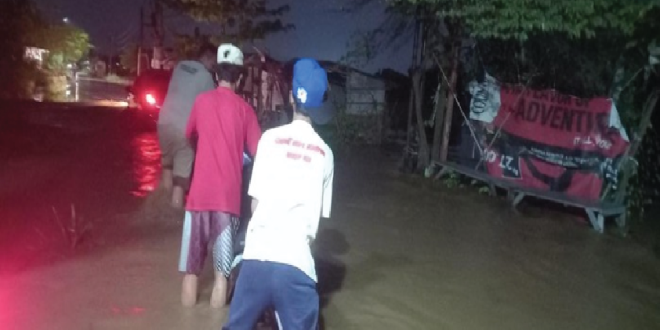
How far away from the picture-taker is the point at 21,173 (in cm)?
1166

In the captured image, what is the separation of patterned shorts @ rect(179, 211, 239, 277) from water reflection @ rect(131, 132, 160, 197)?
5043 millimetres

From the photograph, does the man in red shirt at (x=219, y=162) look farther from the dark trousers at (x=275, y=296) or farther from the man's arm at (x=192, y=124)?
the dark trousers at (x=275, y=296)

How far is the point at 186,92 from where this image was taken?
21.1 ft

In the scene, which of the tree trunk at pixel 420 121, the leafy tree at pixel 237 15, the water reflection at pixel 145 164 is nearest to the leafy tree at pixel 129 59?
the leafy tree at pixel 237 15

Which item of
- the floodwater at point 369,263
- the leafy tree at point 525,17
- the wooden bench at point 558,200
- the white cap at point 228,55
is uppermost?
the leafy tree at point 525,17

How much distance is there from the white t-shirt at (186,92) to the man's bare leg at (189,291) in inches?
50.0

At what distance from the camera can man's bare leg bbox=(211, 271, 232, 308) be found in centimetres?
569

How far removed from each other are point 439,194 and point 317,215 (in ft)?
27.4

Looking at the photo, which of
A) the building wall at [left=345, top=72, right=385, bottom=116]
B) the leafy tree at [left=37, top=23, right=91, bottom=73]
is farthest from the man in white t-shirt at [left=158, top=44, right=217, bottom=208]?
the leafy tree at [left=37, top=23, right=91, bottom=73]

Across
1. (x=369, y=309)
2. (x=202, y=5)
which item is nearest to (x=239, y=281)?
(x=369, y=309)

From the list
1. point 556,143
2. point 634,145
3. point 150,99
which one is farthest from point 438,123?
point 150,99

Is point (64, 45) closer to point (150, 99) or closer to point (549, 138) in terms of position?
point (150, 99)

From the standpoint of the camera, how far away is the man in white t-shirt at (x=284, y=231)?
3631 millimetres

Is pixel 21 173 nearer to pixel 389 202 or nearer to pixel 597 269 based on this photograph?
pixel 389 202
